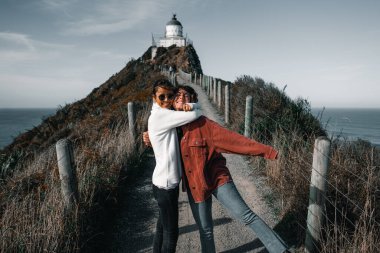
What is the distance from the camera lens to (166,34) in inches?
2872

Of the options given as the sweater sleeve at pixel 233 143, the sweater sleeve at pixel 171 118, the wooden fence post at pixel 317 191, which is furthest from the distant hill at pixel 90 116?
the wooden fence post at pixel 317 191

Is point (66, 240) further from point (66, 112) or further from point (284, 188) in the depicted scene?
point (66, 112)

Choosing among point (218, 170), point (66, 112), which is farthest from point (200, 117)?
point (66, 112)

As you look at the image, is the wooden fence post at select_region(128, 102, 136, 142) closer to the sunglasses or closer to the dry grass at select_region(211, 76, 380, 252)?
the dry grass at select_region(211, 76, 380, 252)

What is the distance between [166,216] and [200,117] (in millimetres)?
873

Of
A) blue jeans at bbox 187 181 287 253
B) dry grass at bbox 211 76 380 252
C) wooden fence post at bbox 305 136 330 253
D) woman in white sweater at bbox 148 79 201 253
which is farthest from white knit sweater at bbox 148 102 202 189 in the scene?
dry grass at bbox 211 76 380 252

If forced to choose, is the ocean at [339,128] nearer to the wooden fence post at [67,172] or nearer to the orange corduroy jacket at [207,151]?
the orange corduroy jacket at [207,151]

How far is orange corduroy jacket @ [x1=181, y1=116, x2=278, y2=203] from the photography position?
2.30 m

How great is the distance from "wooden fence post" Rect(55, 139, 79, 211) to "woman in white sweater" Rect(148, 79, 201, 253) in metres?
1.21

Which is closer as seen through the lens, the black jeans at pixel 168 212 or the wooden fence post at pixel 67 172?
the black jeans at pixel 168 212

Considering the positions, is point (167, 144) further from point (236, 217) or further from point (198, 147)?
point (236, 217)

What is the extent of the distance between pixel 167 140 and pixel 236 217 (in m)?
0.85

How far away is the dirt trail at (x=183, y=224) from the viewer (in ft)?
11.2

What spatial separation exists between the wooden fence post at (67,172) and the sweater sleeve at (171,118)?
4.33 feet
